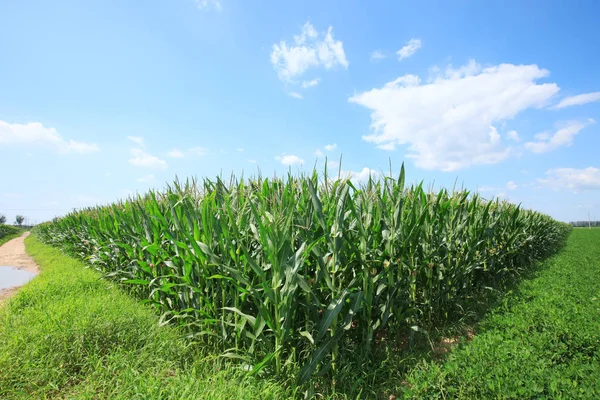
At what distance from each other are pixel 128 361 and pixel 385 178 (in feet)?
10.5

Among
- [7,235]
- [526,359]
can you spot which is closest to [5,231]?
[7,235]

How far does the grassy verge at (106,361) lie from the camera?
9.18 feet

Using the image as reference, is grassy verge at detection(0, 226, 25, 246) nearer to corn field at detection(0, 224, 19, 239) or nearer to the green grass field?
corn field at detection(0, 224, 19, 239)

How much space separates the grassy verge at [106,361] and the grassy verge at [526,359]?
→ 145 cm

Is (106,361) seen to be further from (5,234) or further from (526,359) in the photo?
(5,234)

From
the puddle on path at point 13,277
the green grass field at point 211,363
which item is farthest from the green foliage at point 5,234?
the green grass field at point 211,363

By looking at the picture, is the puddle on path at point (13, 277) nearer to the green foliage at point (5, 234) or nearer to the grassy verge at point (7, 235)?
the grassy verge at point (7, 235)

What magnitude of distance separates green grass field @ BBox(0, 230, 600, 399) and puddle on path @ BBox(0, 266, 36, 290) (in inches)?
A: 249

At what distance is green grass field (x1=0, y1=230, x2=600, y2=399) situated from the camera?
278cm

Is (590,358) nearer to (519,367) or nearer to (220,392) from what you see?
(519,367)

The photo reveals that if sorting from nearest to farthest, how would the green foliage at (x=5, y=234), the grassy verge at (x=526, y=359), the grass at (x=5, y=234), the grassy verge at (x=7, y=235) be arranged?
the grassy verge at (x=526, y=359), the grassy verge at (x=7, y=235), the grass at (x=5, y=234), the green foliage at (x=5, y=234)

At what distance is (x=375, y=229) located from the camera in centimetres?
346

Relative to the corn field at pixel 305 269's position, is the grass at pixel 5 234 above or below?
below

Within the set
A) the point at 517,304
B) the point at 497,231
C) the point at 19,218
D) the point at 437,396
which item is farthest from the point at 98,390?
the point at 19,218
